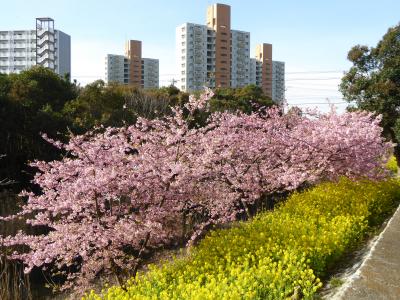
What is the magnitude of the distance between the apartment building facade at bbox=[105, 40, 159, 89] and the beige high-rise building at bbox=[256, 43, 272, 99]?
26587mm

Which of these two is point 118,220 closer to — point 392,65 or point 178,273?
point 178,273

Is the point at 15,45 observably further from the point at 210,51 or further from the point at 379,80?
the point at 379,80

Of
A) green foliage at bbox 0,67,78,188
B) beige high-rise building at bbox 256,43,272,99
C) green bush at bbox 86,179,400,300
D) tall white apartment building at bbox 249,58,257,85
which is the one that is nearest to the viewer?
green bush at bbox 86,179,400,300

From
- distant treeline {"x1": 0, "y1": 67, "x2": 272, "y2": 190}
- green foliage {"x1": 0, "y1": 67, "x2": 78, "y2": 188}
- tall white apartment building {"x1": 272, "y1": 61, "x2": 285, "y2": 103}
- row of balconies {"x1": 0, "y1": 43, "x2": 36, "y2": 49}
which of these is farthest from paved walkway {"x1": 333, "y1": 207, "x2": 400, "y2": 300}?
row of balconies {"x1": 0, "y1": 43, "x2": 36, "y2": 49}

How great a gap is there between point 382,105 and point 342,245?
19.5 m

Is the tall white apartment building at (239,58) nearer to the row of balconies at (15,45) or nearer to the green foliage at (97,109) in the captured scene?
the row of balconies at (15,45)

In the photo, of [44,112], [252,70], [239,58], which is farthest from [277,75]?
[44,112]

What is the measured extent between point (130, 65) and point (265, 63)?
3352 centimetres

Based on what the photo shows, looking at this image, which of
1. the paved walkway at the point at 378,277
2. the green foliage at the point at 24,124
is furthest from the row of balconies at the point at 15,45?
the paved walkway at the point at 378,277

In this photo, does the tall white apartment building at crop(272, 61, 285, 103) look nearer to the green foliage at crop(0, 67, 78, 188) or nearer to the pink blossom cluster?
the green foliage at crop(0, 67, 78, 188)

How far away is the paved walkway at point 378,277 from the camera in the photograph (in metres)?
5.16

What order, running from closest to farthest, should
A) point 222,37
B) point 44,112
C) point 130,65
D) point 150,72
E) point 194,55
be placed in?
1. point 44,112
2. point 194,55
3. point 222,37
4. point 130,65
5. point 150,72

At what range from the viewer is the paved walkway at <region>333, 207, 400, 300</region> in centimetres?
516

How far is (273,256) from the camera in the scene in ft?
21.0
